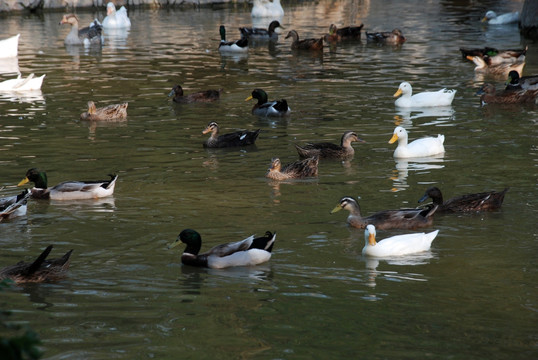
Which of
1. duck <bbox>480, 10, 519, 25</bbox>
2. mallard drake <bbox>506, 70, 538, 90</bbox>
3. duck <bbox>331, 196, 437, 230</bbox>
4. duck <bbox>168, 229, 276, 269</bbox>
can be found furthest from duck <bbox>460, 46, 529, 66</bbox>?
duck <bbox>168, 229, 276, 269</bbox>

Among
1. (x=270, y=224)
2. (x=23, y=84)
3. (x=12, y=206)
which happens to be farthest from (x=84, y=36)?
(x=270, y=224)

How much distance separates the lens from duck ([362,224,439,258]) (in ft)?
32.6

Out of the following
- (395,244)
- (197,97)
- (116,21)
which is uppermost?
(116,21)

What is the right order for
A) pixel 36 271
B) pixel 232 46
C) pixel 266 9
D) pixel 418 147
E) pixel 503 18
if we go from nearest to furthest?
pixel 36 271 < pixel 418 147 < pixel 232 46 < pixel 503 18 < pixel 266 9

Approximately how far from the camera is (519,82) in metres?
21.1

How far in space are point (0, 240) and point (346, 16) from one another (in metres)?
33.4

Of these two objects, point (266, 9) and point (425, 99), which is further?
point (266, 9)

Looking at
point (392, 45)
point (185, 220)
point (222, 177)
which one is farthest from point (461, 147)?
point (392, 45)

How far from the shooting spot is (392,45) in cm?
3131

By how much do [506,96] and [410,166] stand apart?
6180mm

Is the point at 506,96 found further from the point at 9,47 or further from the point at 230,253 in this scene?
the point at 9,47

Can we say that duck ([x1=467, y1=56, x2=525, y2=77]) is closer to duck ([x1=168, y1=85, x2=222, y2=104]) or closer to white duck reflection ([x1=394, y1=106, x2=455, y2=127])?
white duck reflection ([x1=394, y1=106, x2=455, y2=127])

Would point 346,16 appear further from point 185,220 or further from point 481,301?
point 481,301

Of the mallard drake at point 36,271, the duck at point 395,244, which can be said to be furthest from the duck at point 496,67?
the mallard drake at point 36,271
